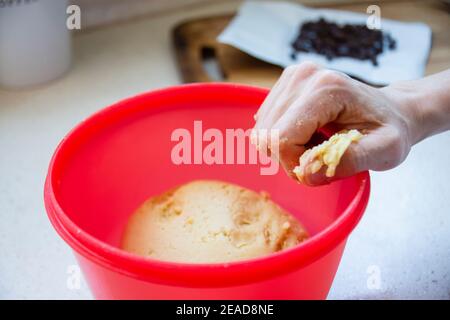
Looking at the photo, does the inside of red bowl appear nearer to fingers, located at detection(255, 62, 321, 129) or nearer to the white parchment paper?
fingers, located at detection(255, 62, 321, 129)

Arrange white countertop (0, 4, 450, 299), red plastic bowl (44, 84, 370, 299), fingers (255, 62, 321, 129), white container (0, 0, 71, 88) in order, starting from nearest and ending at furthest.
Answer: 1. red plastic bowl (44, 84, 370, 299)
2. fingers (255, 62, 321, 129)
3. white countertop (0, 4, 450, 299)
4. white container (0, 0, 71, 88)

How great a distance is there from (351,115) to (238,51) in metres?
0.57

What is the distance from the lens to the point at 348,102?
1.73 ft

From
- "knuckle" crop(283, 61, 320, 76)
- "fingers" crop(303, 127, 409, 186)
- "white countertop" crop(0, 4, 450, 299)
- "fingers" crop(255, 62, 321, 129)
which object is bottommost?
"white countertop" crop(0, 4, 450, 299)

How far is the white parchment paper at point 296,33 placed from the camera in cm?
100

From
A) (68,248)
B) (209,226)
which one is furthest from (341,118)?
(68,248)

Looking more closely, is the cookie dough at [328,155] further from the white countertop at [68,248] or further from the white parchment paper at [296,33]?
the white parchment paper at [296,33]

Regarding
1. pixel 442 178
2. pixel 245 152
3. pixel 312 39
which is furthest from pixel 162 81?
pixel 442 178

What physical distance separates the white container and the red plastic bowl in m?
0.41

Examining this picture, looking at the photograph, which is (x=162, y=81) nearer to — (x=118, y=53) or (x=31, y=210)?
(x=118, y=53)

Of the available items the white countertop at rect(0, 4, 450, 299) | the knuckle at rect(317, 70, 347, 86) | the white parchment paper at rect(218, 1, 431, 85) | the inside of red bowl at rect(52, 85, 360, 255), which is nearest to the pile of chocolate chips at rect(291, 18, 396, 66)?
the white parchment paper at rect(218, 1, 431, 85)

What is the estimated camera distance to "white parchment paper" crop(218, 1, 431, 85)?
1.00 metres

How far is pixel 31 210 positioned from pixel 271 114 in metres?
0.40
